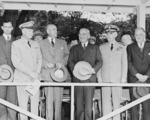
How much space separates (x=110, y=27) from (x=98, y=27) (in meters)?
11.7

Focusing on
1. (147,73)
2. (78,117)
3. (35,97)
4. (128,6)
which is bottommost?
(78,117)

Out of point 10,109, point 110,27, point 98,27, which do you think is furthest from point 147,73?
point 98,27

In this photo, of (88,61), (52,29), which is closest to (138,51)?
(88,61)

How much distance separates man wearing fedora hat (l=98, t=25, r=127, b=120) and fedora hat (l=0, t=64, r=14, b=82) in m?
1.47

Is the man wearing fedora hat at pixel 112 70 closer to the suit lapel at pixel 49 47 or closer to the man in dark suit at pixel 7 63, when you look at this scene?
the suit lapel at pixel 49 47

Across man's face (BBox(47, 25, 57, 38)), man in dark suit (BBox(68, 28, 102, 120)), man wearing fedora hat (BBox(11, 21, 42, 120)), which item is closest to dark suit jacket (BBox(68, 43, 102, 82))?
man in dark suit (BBox(68, 28, 102, 120))

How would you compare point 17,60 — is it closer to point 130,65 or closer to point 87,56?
point 87,56

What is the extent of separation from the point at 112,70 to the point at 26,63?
1.39m

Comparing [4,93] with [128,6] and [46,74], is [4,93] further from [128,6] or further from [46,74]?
[128,6]

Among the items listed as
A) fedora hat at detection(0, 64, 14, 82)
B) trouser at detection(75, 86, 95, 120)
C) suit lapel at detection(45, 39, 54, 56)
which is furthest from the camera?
suit lapel at detection(45, 39, 54, 56)

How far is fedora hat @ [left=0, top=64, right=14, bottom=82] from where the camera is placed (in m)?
5.27

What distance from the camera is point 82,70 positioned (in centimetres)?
542

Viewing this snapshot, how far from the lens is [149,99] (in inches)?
220

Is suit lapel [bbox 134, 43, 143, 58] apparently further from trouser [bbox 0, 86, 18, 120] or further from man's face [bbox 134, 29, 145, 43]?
trouser [bbox 0, 86, 18, 120]
